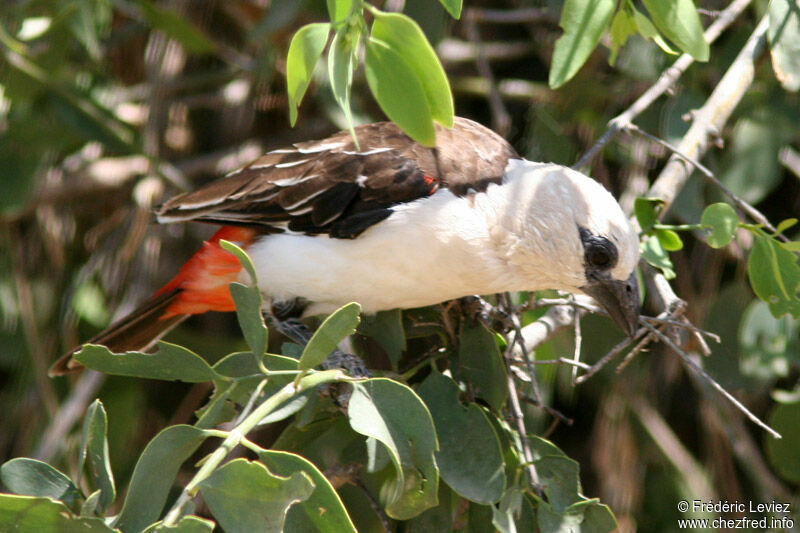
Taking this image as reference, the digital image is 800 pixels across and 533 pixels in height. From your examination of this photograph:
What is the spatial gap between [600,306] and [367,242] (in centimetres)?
57

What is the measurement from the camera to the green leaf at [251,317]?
52.5 inches

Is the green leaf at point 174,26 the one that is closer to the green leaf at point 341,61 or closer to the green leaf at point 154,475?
the green leaf at point 341,61

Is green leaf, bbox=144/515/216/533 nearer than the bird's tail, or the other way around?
green leaf, bbox=144/515/216/533

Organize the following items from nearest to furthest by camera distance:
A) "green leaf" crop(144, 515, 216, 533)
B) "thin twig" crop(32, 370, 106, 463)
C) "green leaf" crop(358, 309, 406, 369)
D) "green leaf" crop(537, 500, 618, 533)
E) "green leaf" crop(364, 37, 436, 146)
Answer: "green leaf" crop(144, 515, 216, 533), "green leaf" crop(364, 37, 436, 146), "green leaf" crop(537, 500, 618, 533), "green leaf" crop(358, 309, 406, 369), "thin twig" crop(32, 370, 106, 463)

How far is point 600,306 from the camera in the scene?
6.68 ft

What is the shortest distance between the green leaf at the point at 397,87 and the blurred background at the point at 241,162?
1.22 metres

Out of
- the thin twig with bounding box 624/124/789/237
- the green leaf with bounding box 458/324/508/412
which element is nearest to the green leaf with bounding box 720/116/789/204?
the thin twig with bounding box 624/124/789/237

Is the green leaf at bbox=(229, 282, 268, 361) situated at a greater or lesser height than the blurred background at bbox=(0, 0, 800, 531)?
greater

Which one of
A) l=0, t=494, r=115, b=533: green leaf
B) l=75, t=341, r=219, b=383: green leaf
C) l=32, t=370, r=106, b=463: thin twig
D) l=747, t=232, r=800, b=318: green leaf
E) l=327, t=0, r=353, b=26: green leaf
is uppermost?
l=327, t=0, r=353, b=26: green leaf

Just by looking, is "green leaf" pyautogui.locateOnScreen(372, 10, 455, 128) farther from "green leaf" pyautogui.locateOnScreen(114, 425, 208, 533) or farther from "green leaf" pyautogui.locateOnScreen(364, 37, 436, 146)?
"green leaf" pyautogui.locateOnScreen(114, 425, 208, 533)

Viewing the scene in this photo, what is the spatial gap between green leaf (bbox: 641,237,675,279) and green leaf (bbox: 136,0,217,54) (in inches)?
72.8

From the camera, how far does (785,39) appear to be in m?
1.84

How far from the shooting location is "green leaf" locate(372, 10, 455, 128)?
1.18 m

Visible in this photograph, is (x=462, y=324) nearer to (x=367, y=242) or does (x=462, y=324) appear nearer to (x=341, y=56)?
(x=367, y=242)
